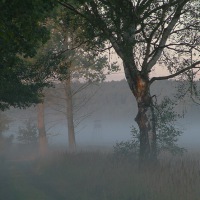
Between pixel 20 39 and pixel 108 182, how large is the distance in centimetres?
702

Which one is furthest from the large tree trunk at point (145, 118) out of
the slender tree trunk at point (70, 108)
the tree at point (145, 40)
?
the slender tree trunk at point (70, 108)

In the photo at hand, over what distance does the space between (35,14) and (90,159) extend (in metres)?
11.2

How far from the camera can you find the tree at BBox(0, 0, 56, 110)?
7.39 meters

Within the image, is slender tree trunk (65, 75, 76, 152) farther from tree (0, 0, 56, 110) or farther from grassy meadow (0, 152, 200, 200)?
tree (0, 0, 56, 110)

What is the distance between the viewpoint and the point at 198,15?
15.0 m

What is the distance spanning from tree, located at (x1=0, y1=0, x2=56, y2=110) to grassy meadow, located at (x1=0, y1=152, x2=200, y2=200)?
356 centimetres

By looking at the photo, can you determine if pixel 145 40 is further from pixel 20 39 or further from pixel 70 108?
pixel 70 108

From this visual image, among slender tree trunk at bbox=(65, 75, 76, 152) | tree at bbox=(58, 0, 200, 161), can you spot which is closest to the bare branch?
tree at bbox=(58, 0, 200, 161)

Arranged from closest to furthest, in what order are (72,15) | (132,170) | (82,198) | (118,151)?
(82,198) → (132,170) → (72,15) → (118,151)

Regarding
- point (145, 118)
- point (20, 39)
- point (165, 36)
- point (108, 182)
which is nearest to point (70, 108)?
point (145, 118)

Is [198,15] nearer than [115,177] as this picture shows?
Answer: No

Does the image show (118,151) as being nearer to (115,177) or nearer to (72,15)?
(115,177)

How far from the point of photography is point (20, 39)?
295 inches

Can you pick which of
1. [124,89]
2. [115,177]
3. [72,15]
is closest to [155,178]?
[115,177]
